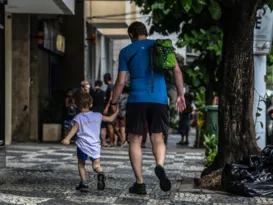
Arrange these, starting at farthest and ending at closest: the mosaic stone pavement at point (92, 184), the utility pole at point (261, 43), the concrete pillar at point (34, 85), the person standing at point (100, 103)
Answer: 1. the concrete pillar at point (34, 85)
2. the person standing at point (100, 103)
3. the utility pole at point (261, 43)
4. the mosaic stone pavement at point (92, 184)

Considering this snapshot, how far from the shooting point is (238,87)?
8156 mm

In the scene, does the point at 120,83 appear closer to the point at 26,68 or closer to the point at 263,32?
the point at 263,32

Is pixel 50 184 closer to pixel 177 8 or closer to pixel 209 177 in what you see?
pixel 209 177

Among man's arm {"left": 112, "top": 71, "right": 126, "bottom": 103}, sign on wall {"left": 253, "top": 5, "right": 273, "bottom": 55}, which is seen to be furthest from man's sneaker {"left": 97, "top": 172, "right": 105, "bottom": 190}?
sign on wall {"left": 253, "top": 5, "right": 273, "bottom": 55}

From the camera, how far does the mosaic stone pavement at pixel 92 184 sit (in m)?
6.97

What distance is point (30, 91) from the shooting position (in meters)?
18.2

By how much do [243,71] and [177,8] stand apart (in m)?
1.24

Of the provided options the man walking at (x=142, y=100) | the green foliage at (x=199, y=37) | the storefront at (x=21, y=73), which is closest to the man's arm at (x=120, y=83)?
the man walking at (x=142, y=100)

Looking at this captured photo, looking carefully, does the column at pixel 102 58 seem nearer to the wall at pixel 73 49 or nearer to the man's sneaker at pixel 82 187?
the wall at pixel 73 49

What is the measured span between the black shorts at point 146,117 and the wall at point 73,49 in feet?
49.2

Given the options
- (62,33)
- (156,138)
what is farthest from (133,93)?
(62,33)

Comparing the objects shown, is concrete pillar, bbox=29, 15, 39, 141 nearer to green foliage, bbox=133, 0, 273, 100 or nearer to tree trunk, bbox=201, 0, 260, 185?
green foliage, bbox=133, 0, 273, 100

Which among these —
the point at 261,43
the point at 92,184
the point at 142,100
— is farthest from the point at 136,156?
the point at 261,43

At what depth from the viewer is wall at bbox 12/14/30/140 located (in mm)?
17531
